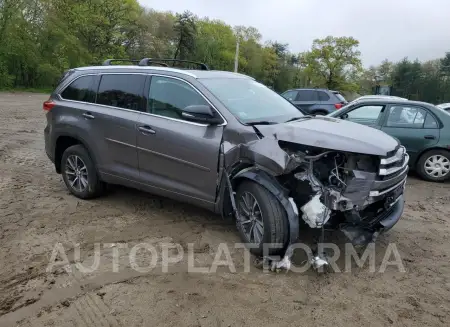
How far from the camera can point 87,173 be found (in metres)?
5.31

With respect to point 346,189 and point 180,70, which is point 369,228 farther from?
point 180,70

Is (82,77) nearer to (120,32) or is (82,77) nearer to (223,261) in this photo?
(223,261)

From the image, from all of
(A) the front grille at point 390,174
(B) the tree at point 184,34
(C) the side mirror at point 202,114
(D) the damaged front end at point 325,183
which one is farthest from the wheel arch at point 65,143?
(B) the tree at point 184,34

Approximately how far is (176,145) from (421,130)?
505 centimetres

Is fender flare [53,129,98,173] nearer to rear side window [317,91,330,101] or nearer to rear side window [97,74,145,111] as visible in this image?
rear side window [97,74,145,111]

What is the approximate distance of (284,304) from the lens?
3123mm

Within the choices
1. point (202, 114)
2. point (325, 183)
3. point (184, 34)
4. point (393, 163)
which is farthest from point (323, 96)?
point (184, 34)

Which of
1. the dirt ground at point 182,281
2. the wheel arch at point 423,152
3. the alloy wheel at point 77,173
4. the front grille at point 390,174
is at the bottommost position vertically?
the dirt ground at point 182,281

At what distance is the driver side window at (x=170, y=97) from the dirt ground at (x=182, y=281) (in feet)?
4.28

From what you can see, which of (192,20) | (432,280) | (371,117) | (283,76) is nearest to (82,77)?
(432,280)

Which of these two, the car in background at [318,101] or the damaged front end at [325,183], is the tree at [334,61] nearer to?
the car in background at [318,101]

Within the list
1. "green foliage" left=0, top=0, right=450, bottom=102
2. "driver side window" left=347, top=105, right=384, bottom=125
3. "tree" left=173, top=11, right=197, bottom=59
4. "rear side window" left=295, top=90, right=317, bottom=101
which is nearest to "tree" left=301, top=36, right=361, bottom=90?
"green foliage" left=0, top=0, right=450, bottom=102

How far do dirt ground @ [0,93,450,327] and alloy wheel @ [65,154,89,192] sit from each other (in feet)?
1.07

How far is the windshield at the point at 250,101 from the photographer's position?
421 cm
